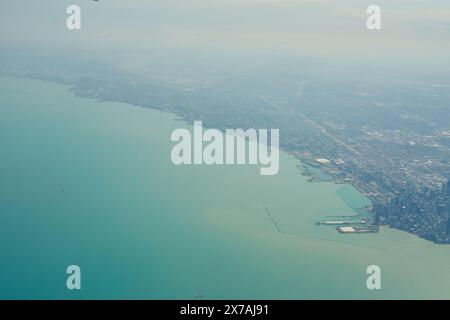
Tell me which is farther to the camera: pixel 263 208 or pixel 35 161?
pixel 35 161

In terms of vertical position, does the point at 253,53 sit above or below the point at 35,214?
above

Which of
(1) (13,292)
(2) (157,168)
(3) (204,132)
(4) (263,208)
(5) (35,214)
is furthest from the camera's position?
(3) (204,132)

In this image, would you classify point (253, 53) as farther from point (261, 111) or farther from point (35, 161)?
point (35, 161)

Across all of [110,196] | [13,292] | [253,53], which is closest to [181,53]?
[253,53]

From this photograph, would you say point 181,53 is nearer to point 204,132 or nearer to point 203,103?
point 203,103
